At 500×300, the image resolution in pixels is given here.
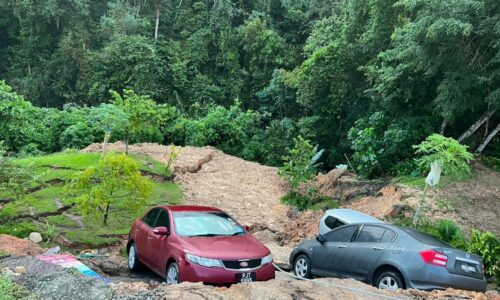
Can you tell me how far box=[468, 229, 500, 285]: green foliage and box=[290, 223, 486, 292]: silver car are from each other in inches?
126

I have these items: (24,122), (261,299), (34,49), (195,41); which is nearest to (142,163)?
(24,122)

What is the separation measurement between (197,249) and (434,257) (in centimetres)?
377

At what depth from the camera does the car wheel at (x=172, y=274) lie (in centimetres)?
786

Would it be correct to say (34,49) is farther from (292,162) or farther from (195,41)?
(292,162)

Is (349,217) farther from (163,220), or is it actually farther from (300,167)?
(300,167)

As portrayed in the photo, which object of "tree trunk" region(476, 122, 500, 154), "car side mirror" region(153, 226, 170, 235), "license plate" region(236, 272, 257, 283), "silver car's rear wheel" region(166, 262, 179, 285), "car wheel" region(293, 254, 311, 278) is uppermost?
"tree trunk" region(476, 122, 500, 154)

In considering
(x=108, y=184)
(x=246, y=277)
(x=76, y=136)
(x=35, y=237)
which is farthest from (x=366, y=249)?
(x=76, y=136)

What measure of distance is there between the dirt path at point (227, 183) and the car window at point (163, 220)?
6588 mm

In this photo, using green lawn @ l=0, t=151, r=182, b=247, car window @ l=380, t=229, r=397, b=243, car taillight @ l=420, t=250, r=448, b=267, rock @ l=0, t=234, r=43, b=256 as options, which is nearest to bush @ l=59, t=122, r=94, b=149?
green lawn @ l=0, t=151, r=182, b=247

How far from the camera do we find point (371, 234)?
898 centimetres

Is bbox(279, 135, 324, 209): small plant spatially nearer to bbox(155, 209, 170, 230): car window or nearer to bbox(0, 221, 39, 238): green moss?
bbox(0, 221, 39, 238): green moss

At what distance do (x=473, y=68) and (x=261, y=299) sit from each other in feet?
46.4

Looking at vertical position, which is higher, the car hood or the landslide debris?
the car hood

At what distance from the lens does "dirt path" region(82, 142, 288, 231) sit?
17109 mm
